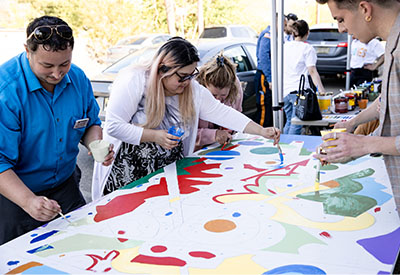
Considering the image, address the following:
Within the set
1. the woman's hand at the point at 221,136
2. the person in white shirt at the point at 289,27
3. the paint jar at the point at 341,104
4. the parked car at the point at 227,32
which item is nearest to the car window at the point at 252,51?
the person in white shirt at the point at 289,27

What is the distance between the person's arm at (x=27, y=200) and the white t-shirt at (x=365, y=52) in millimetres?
5421

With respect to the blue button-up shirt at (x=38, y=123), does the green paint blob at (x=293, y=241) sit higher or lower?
lower

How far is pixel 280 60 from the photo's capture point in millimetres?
3654

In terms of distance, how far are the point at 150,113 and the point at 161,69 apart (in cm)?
28

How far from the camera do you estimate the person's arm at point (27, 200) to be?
1.71 m

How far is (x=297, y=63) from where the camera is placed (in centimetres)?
496

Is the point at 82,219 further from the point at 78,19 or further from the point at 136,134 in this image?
the point at 78,19

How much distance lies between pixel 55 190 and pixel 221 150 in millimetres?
1184

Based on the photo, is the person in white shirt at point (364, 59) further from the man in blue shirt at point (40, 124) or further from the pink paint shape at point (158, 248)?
the pink paint shape at point (158, 248)

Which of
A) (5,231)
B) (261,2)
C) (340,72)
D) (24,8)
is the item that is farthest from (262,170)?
(261,2)

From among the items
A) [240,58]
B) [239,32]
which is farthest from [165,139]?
[239,32]

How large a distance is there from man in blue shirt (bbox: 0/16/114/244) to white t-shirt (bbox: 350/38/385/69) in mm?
4944

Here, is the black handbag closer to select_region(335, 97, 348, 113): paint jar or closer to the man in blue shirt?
select_region(335, 97, 348, 113): paint jar

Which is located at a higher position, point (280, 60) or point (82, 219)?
point (280, 60)
